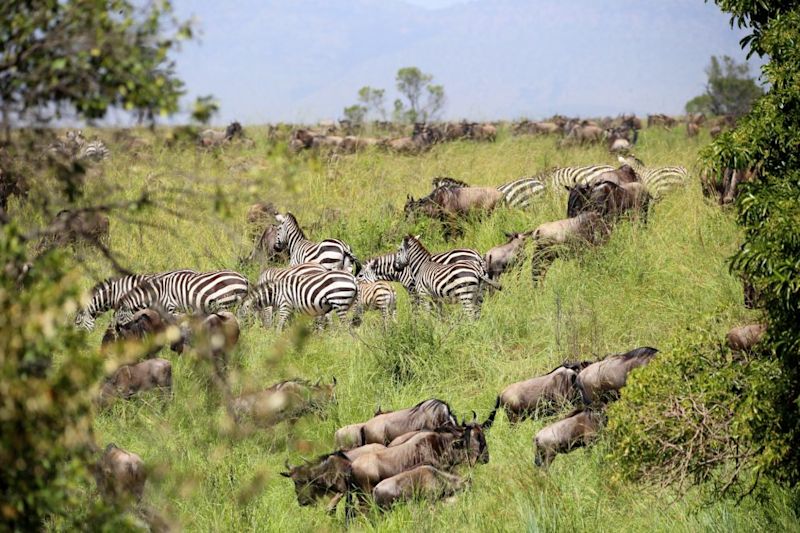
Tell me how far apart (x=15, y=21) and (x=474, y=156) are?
20096mm

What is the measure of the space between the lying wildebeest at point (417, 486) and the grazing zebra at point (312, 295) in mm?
5616

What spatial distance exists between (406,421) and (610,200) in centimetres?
700

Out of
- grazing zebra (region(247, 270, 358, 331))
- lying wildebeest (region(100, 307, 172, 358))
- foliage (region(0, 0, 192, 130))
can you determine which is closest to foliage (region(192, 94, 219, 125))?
foliage (region(0, 0, 192, 130))

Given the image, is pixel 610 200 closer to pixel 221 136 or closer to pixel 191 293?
pixel 191 293

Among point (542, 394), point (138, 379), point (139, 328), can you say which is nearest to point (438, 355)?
point (542, 394)

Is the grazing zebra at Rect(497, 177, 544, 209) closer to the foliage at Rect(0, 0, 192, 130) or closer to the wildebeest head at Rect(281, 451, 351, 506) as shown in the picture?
the wildebeest head at Rect(281, 451, 351, 506)

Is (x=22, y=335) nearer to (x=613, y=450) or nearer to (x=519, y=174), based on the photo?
(x=613, y=450)

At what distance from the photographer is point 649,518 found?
665cm

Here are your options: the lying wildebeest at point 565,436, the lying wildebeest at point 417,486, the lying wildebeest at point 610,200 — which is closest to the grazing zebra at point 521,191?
the lying wildebeest at point 610,200

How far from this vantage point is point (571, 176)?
57.8ft

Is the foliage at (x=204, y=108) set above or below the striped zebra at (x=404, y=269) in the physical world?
above

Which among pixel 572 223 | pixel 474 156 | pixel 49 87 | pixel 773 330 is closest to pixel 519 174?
pixel 474 156

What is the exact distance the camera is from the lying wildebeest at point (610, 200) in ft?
46.4

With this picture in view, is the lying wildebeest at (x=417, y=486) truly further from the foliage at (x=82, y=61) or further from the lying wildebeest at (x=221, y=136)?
the lying wildebeest at (x=221, y=136)
